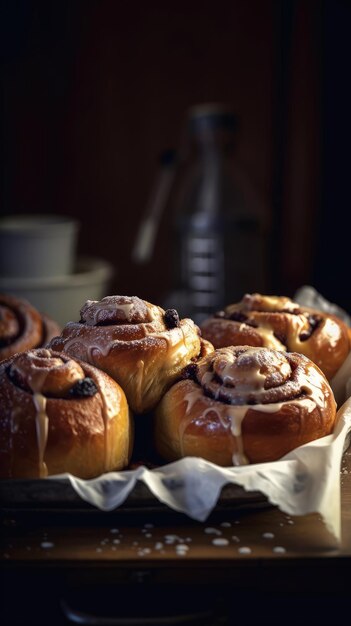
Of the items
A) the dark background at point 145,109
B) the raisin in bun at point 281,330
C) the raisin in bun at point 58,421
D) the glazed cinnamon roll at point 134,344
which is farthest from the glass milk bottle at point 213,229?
the raisin in bun at point 58,421

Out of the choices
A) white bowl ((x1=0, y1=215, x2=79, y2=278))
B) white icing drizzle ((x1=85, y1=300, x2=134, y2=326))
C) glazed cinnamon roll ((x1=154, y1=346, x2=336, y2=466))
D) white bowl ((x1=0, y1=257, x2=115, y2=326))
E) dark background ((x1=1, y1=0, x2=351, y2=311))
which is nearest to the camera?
glazed cinnamon roll ((x1=154, y1=346, x2=336, y2=466))

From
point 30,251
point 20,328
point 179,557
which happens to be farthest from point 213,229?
point 179,557

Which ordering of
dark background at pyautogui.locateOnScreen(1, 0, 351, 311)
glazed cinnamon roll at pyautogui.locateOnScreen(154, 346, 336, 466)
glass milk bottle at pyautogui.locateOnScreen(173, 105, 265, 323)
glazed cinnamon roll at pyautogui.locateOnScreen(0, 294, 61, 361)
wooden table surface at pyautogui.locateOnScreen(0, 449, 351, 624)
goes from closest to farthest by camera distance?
wooden table surface at pyautogui.locateOnScreen(0, 449, 351, 624) → glazed cinnamon roll at pyautogui.locateOnScreen(154, 346, 336, 466) → glazed cinnamon roll at pyautogui.locateOnScreen(0, 294, 61, 361) → glass milk bottle at pyautogui.locateOnScreen(173, 105, 265, 323) → dark background at pyautogui.locateOnScreen(1, 0, 351, 311)

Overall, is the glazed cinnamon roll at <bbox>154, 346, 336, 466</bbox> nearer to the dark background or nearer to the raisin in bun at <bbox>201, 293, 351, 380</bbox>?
the raisin in bun at <bbox>201, 293, 351, 380</bbox>

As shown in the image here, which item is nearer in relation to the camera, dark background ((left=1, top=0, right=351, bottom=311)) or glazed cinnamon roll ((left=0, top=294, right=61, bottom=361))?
glazed cinnamon roll ((left=0, top=294, right=61, bottom=361))

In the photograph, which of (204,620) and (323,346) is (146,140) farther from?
(204,620)

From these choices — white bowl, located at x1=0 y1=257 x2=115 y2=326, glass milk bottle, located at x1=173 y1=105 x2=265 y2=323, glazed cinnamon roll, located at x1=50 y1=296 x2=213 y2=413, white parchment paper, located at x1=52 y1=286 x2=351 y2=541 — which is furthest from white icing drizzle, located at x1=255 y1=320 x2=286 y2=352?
glass milk bottle, located at x1=173 y1=105 x2=265 y2=323
